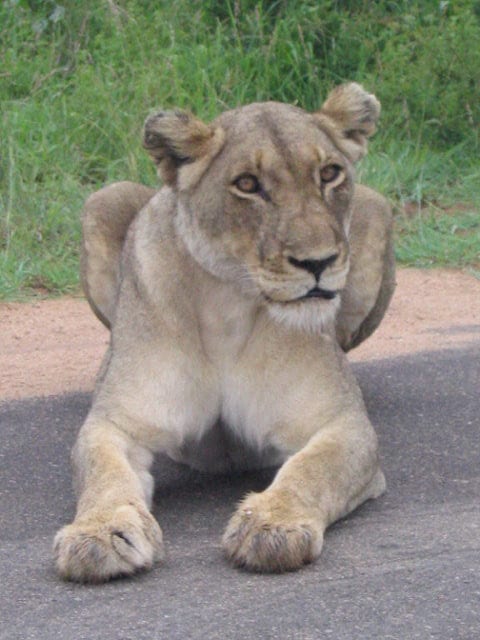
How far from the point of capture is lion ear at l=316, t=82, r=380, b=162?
4.38 meters

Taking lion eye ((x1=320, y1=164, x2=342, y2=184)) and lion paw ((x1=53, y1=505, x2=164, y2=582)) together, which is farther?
lion eye ((x1=320, y1=164, x2=342, y2=184))

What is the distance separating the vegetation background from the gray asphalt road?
339cm

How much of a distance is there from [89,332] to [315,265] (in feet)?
10.0

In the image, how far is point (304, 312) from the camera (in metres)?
3.90

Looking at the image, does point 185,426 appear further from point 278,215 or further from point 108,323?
point 108,323

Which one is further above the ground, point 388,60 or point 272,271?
point 272,271

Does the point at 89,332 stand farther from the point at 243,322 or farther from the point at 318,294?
the point at 318,294

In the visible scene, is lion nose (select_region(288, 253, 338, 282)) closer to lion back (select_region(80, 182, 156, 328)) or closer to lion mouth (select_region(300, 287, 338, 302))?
lion mouth (select_region(300, 287, 338, 302))

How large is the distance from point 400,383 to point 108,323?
1110 millimetres

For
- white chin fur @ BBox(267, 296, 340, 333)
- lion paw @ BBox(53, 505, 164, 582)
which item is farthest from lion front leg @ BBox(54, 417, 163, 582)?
white chin fur @ BBox(267, 296, 340, 333)

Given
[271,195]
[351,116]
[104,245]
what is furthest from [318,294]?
[104,245]

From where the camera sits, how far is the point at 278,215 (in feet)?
12.7

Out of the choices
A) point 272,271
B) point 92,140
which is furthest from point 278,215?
point 92,140

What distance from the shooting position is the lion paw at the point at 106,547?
3375 mm
